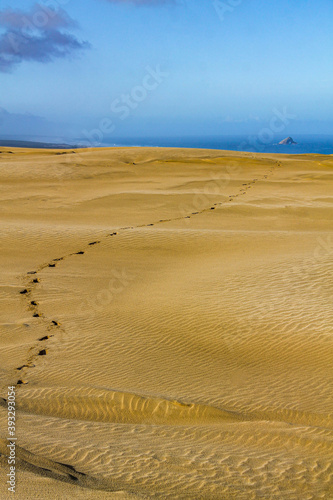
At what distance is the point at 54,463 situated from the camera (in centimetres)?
436

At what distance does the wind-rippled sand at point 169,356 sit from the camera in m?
4.44

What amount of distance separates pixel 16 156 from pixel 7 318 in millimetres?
30103

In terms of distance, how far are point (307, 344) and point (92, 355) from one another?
339 centimetres

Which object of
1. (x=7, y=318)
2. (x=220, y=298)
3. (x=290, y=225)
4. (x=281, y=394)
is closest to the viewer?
(x=281, y=394)

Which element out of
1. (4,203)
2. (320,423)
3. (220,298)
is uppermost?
(4,203)

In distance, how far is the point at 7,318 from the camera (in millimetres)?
8680

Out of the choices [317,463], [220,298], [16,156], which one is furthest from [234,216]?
[16,156]

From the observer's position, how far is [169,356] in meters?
7.38

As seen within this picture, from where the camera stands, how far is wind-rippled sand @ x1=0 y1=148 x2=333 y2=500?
4441 millimetres

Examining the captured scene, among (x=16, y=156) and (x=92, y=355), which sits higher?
(x=16, y=156)

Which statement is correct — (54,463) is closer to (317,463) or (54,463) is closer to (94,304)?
(317,463)

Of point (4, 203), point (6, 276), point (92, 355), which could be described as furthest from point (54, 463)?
point (4, 203)

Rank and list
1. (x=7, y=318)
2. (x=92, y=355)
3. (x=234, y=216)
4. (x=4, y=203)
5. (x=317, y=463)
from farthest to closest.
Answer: (x=4, y=203) < (x=234, y=216) < (x=7, y=318) < (x=92, y=355) < (x=317, y=463)

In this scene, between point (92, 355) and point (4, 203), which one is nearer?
point (92, 355)
